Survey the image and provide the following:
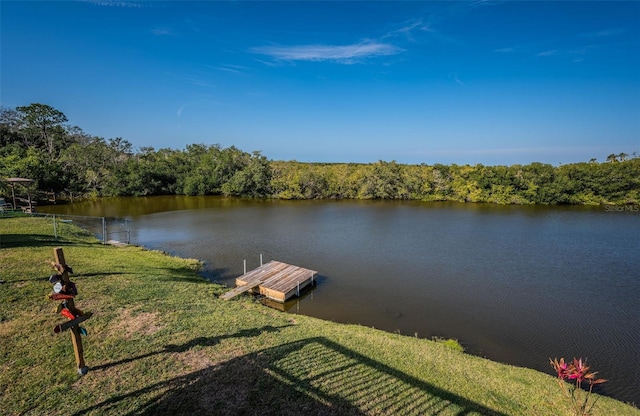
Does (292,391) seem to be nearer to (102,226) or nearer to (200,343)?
(200,343)

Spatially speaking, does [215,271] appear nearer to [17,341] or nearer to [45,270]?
[45,270]

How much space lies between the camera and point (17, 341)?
18.4 ft

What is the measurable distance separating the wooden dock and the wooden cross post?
19.2 ft

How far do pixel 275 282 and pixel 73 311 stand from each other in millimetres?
8244

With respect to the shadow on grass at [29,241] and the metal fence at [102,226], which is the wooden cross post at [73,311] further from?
the metal fence at [102,226]

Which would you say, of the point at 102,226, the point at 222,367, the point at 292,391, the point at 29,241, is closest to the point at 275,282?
the point at 222,367

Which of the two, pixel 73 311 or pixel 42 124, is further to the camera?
pixel 42 124

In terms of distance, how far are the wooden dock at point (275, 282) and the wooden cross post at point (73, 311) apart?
584 cm

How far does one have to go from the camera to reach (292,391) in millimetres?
5016

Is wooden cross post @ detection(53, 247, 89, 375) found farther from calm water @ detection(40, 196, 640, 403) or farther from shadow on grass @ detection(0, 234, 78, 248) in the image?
shadow on grass @ detection(0, 234, 78, 248)

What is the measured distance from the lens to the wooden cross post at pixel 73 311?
4.43m

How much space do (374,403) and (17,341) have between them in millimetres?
6506

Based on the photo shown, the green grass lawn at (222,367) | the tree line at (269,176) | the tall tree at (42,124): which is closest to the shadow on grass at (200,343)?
the green grass lawn at (222,367)

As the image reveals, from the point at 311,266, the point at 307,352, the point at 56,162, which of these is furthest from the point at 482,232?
the point at 56,162
